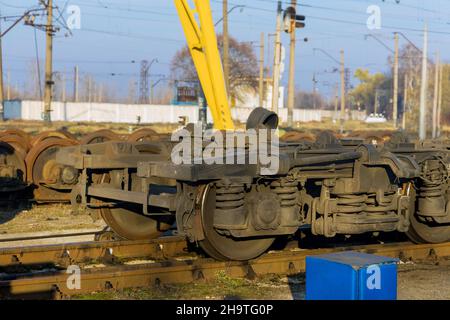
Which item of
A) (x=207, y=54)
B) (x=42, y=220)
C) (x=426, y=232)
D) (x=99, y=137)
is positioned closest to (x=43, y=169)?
(x=42, y=220)

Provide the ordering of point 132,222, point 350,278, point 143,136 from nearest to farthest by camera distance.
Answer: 1. point 350,278
2. point 132,222
3. point 143,136

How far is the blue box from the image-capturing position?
221 inches

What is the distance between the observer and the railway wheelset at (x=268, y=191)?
7676 mm

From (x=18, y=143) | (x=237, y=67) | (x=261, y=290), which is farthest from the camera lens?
(x=237, y=67)

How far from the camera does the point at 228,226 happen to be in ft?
25.0

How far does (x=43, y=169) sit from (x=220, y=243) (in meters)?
7.31

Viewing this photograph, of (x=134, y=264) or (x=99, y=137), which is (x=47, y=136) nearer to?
(x=99, y=137)

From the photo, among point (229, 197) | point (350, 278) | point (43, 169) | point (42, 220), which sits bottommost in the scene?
point (42, 220)

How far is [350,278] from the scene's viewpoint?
560 cm

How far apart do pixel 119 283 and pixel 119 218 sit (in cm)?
259

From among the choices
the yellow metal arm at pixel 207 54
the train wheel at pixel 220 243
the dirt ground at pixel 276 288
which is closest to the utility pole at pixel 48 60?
the yellow metal arm at pixel 207 54

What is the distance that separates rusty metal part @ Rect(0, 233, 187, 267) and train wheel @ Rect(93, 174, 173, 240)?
1.82 ft

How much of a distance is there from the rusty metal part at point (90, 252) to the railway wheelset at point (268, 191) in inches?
20.5

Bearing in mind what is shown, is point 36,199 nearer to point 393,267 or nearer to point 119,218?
point 119,218
